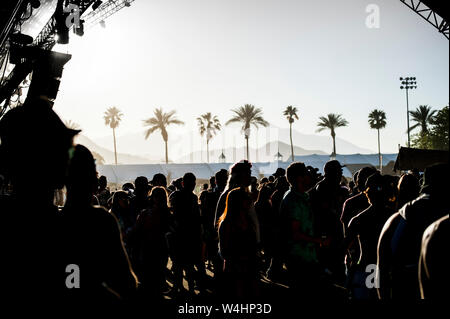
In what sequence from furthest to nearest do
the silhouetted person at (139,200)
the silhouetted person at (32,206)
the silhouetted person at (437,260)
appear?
the silhouetted person at (139,200) → the silhouetted person at (437,260) → the silhouetted person at (32,206)

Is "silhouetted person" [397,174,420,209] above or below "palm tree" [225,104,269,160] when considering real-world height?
below

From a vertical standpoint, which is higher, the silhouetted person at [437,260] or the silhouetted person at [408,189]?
the silhouetted person at [408,189]

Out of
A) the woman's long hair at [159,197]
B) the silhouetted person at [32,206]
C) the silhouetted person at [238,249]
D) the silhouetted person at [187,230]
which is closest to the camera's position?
the silhouetted person at [32,206]

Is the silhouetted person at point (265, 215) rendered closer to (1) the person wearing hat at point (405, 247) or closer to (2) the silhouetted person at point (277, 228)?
(2) the silhouetted person at point (277, 228)

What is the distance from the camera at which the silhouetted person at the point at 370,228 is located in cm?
430

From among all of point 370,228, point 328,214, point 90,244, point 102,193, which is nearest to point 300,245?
point 370,228

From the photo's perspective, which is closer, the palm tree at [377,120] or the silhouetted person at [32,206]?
the silhouetted person at [32,206]

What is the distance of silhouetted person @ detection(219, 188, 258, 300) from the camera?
4.27m

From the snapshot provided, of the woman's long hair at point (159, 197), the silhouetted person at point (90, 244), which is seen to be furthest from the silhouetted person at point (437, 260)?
the woman's long hair at point (159, 197)

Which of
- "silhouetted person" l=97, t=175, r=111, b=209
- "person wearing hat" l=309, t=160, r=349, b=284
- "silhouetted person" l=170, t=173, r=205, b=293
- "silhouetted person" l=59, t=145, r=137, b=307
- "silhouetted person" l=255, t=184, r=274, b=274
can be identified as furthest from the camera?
"silhouetted person" l=97, t=175, r=111, b=209

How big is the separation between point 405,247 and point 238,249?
1.94 meters

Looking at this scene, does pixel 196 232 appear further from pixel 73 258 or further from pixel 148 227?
pixel 73 258

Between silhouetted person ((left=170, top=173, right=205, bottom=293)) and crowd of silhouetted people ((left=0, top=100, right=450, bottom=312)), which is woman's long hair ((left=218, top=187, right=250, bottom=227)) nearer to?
crowd of silhouetted people ((left=0, top=100, right=450, bottom=312))

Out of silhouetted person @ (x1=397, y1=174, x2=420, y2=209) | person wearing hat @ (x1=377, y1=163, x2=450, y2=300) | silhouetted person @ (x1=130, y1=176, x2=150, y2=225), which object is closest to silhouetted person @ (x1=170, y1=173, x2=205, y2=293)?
silhouetted person @ (x1=130, y1=176, x2=150, y2=225)
